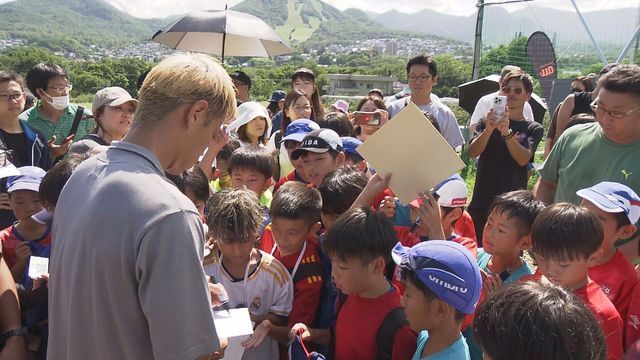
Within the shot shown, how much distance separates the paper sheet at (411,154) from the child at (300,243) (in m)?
0.44

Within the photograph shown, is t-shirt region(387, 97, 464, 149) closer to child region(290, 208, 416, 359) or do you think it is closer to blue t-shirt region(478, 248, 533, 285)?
blue t-shirt region(478, 248, 533, 285)

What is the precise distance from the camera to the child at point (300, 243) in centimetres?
243

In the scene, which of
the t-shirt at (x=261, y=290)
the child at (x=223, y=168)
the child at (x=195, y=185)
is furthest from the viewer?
the child at (x=223, y=168)

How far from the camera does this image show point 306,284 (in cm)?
246

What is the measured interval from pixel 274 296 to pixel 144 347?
111 cm

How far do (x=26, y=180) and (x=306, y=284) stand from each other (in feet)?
5.39

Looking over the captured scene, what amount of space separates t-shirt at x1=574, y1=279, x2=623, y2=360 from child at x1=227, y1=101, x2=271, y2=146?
3134 mm

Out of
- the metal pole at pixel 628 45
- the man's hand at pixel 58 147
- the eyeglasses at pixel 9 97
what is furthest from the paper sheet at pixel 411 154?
the metal pole at pixel 628 45

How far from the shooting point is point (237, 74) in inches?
257

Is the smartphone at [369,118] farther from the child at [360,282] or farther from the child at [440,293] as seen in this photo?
the child at [440,293]

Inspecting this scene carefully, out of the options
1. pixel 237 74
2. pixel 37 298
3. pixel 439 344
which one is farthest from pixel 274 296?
pixel 237 74

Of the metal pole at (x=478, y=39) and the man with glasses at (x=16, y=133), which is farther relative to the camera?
the metal pole at (x=478, y=39)

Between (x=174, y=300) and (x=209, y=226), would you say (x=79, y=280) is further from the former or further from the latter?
(x=209, y=226)

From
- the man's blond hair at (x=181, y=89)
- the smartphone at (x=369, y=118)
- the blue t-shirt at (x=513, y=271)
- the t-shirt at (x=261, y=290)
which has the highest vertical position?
the man's blond hair at (x=181, y=89)
